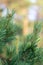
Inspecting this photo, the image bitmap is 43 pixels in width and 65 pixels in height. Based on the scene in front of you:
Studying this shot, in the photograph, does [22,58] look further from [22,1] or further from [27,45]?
[22,1]

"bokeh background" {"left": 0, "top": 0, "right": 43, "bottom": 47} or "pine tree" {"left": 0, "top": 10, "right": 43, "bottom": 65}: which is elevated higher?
"pine tree" {"left": 0, "top": 10, "right": 43, "bottom": 65}

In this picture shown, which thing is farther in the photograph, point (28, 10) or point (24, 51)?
point (28, 10)

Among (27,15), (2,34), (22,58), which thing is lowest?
(27,15)

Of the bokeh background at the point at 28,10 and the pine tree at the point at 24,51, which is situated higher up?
the pine tree at the point at 24,51

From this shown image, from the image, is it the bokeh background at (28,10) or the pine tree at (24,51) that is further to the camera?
the bokeh background at (28,10)

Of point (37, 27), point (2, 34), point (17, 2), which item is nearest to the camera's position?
point (2, 34)

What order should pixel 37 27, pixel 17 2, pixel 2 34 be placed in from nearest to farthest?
1. pixel 2 34
2. pixel 37 27
3. pixel 17 2

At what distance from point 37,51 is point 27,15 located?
7306mm

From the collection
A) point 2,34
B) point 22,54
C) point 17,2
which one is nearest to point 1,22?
point 2,34

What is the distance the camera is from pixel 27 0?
811 cm

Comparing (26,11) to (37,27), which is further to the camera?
(26,11)

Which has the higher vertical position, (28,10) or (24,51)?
(24,51)

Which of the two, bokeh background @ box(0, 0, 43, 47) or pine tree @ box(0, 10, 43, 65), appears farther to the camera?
bokeh background @ box(0, 0, 43, 47)

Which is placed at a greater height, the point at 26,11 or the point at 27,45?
the point at 27,45
